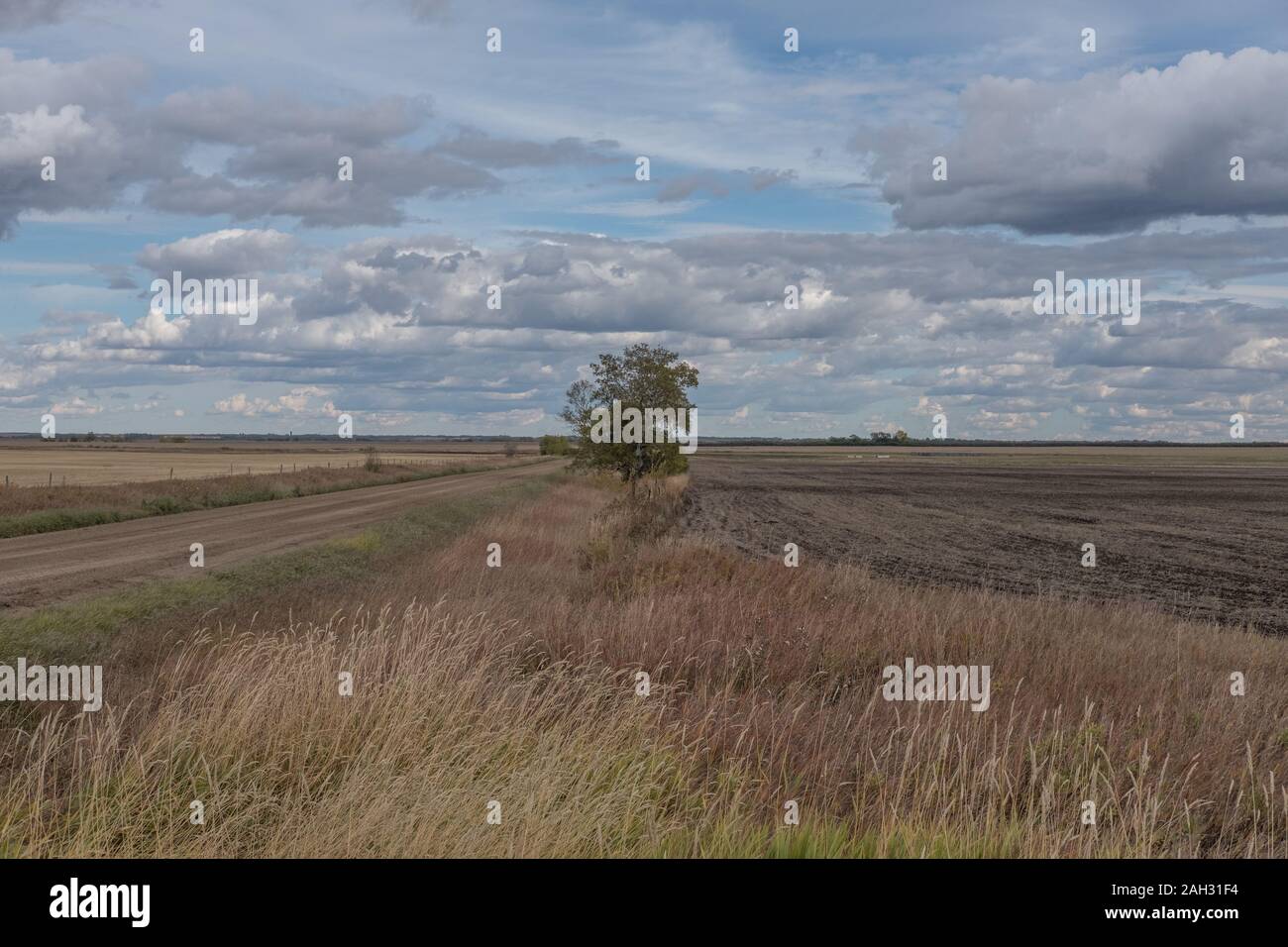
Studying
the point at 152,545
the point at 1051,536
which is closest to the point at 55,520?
the point at 152,545

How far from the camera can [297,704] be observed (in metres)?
7.98

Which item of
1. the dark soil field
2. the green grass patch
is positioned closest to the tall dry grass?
the dark soil field

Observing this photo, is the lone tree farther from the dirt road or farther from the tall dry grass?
the tall dry grass

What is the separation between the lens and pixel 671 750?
776cm

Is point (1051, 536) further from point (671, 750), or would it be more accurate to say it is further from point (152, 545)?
point (671, 750)

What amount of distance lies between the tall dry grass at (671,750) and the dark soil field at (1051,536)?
8.54 meters

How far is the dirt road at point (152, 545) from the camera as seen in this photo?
21.0 m

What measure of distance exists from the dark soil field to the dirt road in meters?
15.4

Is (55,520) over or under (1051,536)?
over

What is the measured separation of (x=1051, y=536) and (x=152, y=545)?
112 feet

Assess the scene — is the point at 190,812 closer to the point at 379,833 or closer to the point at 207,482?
the point at 379,833

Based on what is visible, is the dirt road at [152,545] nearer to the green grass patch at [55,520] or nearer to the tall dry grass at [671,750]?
the green grass patch at [55,520]
